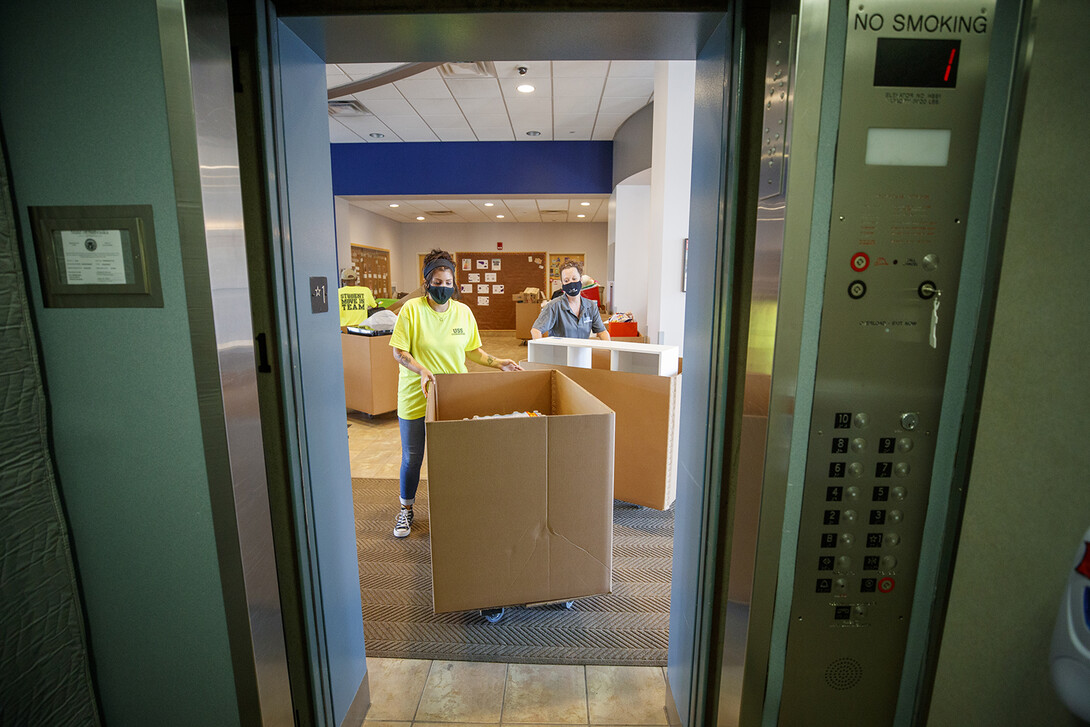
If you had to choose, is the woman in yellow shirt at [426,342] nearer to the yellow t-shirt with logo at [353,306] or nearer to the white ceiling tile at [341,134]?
the yellow t-shirt with logo at [353,306]

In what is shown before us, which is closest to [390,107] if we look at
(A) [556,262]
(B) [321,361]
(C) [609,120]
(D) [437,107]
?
(D) [437,107]

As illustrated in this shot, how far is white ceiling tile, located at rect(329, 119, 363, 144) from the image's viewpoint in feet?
20.7

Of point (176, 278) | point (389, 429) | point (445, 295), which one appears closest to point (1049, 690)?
point (176, 278)

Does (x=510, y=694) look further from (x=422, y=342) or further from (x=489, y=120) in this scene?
(x=489, y=120)

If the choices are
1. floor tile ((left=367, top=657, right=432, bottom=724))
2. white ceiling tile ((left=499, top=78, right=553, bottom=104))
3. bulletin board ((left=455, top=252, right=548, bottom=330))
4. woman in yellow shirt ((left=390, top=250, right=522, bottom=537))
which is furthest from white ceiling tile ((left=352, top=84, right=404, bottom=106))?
bulletin board ((left=455, top=252, right=548, bottom=330))

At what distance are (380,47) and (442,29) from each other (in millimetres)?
219

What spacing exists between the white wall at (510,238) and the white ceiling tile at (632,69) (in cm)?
851

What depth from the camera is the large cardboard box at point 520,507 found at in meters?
1.88

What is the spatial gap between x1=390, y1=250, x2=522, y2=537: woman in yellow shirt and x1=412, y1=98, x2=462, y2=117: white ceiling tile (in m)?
3.51

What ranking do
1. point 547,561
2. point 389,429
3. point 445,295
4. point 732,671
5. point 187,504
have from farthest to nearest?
point 389,429
point 445,295
point 547,561
point 732,671
point 187,504

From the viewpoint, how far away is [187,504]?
113 cm

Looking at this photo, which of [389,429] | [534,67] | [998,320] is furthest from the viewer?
[389,429]

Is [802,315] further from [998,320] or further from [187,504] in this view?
[187,504]

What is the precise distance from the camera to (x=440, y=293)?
2676 mm
